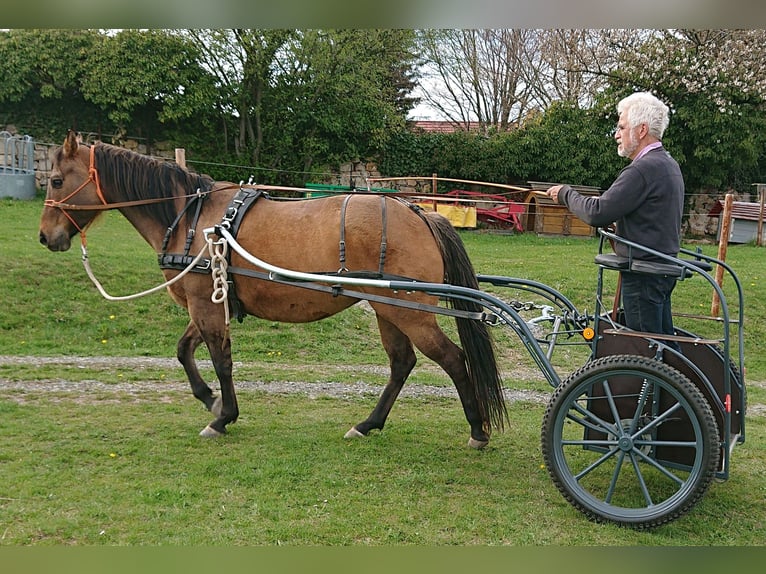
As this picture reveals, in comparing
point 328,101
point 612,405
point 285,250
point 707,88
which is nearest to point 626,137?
point 612,405

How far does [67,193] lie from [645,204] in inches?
153

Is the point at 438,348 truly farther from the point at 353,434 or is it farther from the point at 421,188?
the point at 421,188

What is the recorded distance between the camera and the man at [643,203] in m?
3.33

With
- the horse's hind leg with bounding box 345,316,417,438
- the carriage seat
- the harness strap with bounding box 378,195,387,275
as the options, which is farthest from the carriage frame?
the horse's hind leg with bounding box 345,316,417,438

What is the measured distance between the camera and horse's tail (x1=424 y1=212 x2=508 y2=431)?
4.35m

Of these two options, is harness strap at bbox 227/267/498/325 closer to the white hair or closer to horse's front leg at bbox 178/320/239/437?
horse's front leg at bbox 178/320/239/437

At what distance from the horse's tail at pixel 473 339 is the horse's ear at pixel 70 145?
2557mm

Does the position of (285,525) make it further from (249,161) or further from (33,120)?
(33,120)

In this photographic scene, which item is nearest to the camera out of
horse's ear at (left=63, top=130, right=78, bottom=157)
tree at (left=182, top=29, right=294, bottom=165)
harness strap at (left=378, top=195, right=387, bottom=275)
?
harness strap at (left=378, top=195, right=387, bottom=275)

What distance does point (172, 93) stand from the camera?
667 inches

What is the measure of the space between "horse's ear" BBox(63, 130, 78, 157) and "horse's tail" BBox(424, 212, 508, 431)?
8.39 ft

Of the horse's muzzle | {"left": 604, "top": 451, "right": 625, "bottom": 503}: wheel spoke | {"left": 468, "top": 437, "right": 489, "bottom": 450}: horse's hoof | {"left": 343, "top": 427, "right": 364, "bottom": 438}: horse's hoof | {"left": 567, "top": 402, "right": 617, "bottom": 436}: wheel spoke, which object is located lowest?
{"left": 343, "top": 427, "right": 364, "bottom": 438}: horse's hoof

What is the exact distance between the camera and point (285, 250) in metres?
4.42

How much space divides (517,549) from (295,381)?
3.93 metres
